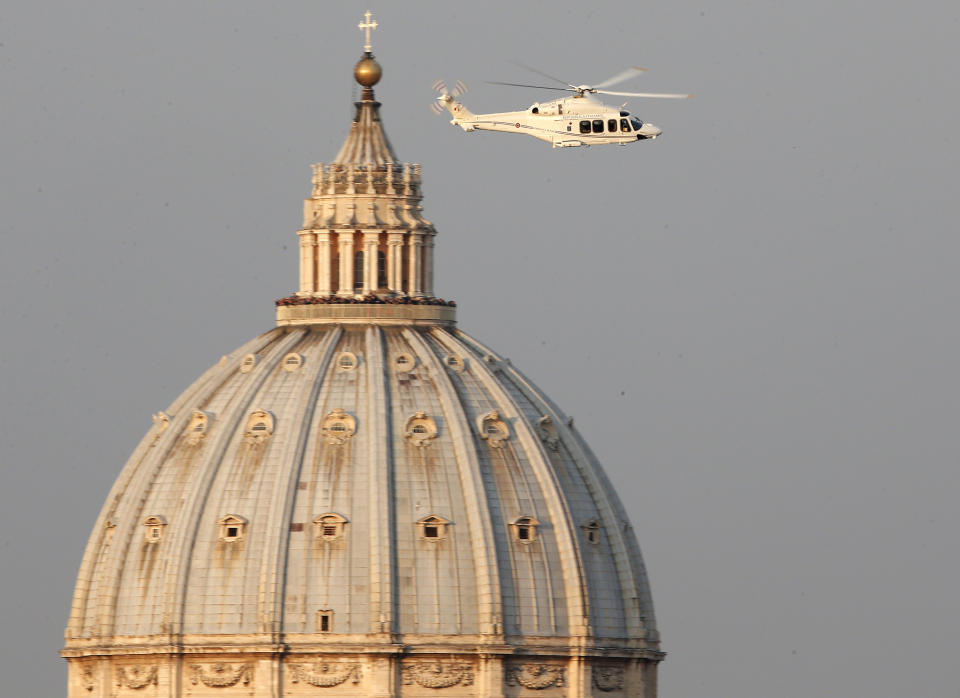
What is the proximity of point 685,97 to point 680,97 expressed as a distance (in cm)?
126

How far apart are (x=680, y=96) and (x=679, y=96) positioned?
0.25 metres

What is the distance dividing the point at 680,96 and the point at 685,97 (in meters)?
0.65

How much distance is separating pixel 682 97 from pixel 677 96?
65 cm

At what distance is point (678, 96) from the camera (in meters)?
200

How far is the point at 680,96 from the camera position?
653 ft

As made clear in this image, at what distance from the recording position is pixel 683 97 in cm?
19900

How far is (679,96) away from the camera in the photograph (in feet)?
654

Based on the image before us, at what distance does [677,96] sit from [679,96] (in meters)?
0.50

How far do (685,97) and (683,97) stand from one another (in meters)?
0.50

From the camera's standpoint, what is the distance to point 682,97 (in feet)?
654

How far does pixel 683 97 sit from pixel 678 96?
646mm

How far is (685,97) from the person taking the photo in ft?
651

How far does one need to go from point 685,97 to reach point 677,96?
1.40m
